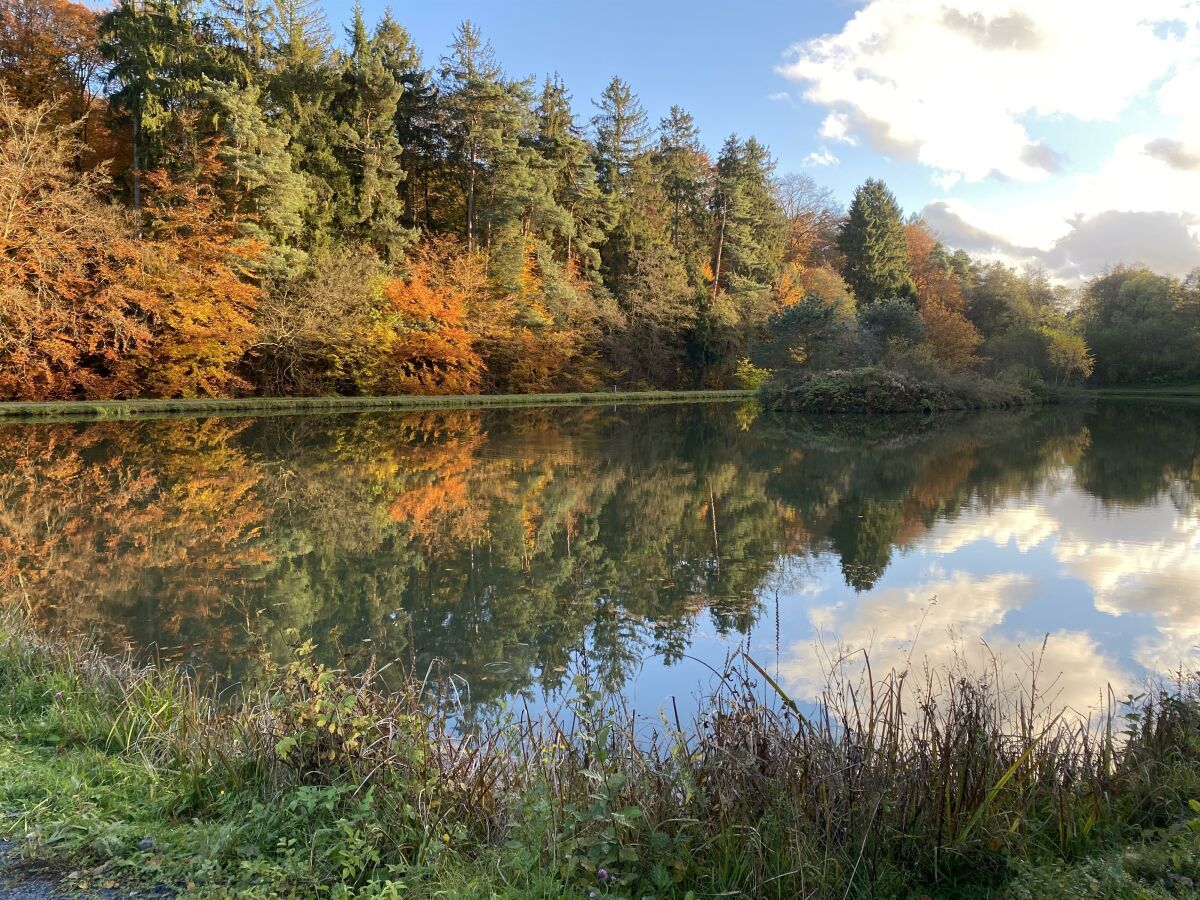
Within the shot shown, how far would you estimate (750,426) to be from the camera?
21.4 m

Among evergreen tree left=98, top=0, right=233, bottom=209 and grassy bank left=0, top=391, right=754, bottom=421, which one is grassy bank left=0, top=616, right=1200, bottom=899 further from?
evergreen tree left=98, top=0, right=233, bottom=209

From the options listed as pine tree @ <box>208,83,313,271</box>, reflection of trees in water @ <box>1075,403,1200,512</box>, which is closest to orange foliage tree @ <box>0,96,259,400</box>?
pine tree @ <box>208,83,313,271</box>

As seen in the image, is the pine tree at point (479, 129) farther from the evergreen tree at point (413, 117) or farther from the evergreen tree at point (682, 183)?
the evergreen tree at point (682, 183)

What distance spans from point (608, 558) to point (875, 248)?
144 feet

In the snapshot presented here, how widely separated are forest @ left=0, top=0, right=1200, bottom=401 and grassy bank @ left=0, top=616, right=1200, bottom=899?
2130 centimetres

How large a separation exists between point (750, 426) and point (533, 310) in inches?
526

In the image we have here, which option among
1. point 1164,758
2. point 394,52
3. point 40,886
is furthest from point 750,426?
point 394,52

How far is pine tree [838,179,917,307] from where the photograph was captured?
151ft

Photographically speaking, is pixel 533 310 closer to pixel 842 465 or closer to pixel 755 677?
pixel 842 465

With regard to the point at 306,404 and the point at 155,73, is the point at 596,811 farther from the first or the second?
the point at 155,73

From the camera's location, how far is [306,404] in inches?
968

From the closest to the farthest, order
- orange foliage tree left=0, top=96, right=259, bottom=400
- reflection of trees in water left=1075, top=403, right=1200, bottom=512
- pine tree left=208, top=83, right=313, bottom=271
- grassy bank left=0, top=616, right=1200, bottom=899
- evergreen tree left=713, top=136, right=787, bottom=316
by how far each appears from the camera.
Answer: grassy bank left=0, top=616, right=1200, bottom=899, reflection of trees in water left=1075, top=403, right=1200, bottom=512, orange foliage tree left=0, top=96, right=259, bottom=400, pine tree left=208, top=83, right=313, bottom=271, evergreen tree left=713, top=136, right=787, bottom=316

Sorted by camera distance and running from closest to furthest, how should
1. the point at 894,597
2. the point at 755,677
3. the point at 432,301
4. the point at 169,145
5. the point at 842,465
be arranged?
the point at 755,677 < the point at 894,597 < the point at 842,465 < the point at 169,145 < the point at 432,301

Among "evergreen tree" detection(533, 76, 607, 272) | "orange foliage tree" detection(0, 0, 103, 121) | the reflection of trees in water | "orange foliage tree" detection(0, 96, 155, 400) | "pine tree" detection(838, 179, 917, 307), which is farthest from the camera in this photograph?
"pine tree" detection(838, 179, 917, 307)
